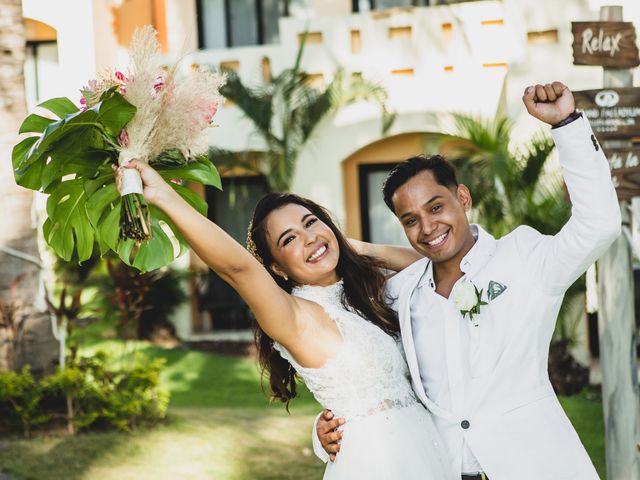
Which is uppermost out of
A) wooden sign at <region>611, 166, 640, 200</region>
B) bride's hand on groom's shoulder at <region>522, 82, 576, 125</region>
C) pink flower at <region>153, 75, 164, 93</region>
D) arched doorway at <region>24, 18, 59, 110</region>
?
arched doorway at <region>24, 18, 59, 110</region>

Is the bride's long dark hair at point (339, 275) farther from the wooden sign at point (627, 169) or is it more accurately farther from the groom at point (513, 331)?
the wooden sign at point (627, 169)

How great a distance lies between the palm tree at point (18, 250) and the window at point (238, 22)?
6668 mm

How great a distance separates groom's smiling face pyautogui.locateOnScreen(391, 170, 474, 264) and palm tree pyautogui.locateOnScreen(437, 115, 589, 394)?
5079 millimetres

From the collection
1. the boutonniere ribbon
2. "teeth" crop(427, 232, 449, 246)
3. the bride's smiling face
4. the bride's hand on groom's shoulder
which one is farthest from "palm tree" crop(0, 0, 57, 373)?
the bride's hand on groom's shoulder

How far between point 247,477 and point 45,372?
214 centimetres

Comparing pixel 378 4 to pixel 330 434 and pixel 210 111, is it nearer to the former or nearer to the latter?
pixel 330 434

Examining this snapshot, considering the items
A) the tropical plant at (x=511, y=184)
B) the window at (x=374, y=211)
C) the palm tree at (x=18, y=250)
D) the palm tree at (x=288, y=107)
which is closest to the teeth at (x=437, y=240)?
the palm tree at (x=18, y=250)

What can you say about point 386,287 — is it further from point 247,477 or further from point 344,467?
point 247,477

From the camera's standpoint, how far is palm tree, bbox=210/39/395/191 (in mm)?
11438

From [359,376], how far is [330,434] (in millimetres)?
265

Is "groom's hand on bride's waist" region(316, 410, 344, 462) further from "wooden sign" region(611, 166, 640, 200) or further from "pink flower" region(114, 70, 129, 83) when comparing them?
"wooden sign" region(611, 166, 640, 200)

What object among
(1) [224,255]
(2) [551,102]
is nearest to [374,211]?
(2) [551,102]

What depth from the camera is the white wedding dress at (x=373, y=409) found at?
3373 millimetres

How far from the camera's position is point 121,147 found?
276cm
